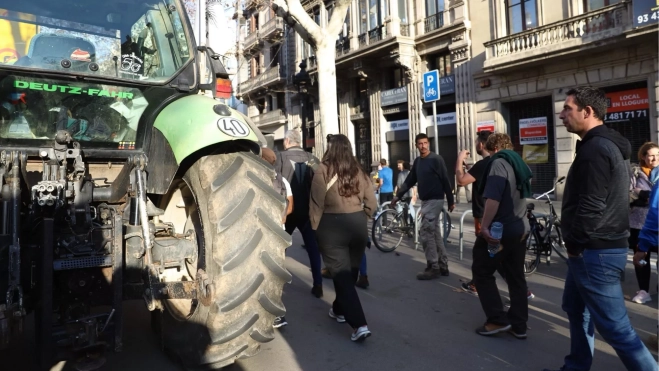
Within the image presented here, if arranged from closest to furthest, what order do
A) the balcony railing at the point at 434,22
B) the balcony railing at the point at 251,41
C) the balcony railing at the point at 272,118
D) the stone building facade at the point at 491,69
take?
1. the stone building facade at the point at 491,69
2. the balcony railing at the point at 434,22
3. the balcony railing at the point at 272,118
4. the balcony railing at the point at 251,41

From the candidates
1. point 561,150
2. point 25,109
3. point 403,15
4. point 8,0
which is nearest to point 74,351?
point 25,109

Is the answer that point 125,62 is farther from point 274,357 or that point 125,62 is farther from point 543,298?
point 543,298

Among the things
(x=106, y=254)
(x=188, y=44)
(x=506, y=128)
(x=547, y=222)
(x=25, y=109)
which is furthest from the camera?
(x=506, y=128)

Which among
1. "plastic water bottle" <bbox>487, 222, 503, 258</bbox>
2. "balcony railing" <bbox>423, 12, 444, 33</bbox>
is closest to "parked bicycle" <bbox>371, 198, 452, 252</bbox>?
"plastic water bottle" <bbox>487, 222, 503, 258</bbox>

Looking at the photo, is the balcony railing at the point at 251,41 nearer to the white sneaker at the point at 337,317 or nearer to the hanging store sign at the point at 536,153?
the hanging store sign at the point at 536,153

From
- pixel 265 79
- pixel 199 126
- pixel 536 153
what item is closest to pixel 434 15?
pixel 536 153

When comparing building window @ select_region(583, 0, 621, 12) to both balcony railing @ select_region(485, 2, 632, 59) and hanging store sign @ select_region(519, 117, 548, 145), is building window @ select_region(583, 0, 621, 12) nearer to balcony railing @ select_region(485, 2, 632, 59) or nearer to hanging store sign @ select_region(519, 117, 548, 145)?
balcony railing @ select_region(485, 2, 632, 59)

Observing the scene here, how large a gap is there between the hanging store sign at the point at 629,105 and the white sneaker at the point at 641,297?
9445 mm

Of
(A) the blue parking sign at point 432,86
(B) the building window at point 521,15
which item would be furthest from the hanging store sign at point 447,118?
(A) the blue parking sign at point 432,86

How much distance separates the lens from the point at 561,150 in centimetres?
1524

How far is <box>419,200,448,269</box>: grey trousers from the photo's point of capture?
21.4ft

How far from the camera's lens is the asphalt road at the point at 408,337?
3.64 meters

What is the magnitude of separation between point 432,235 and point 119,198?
14.6 ft

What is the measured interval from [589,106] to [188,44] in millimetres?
2794
